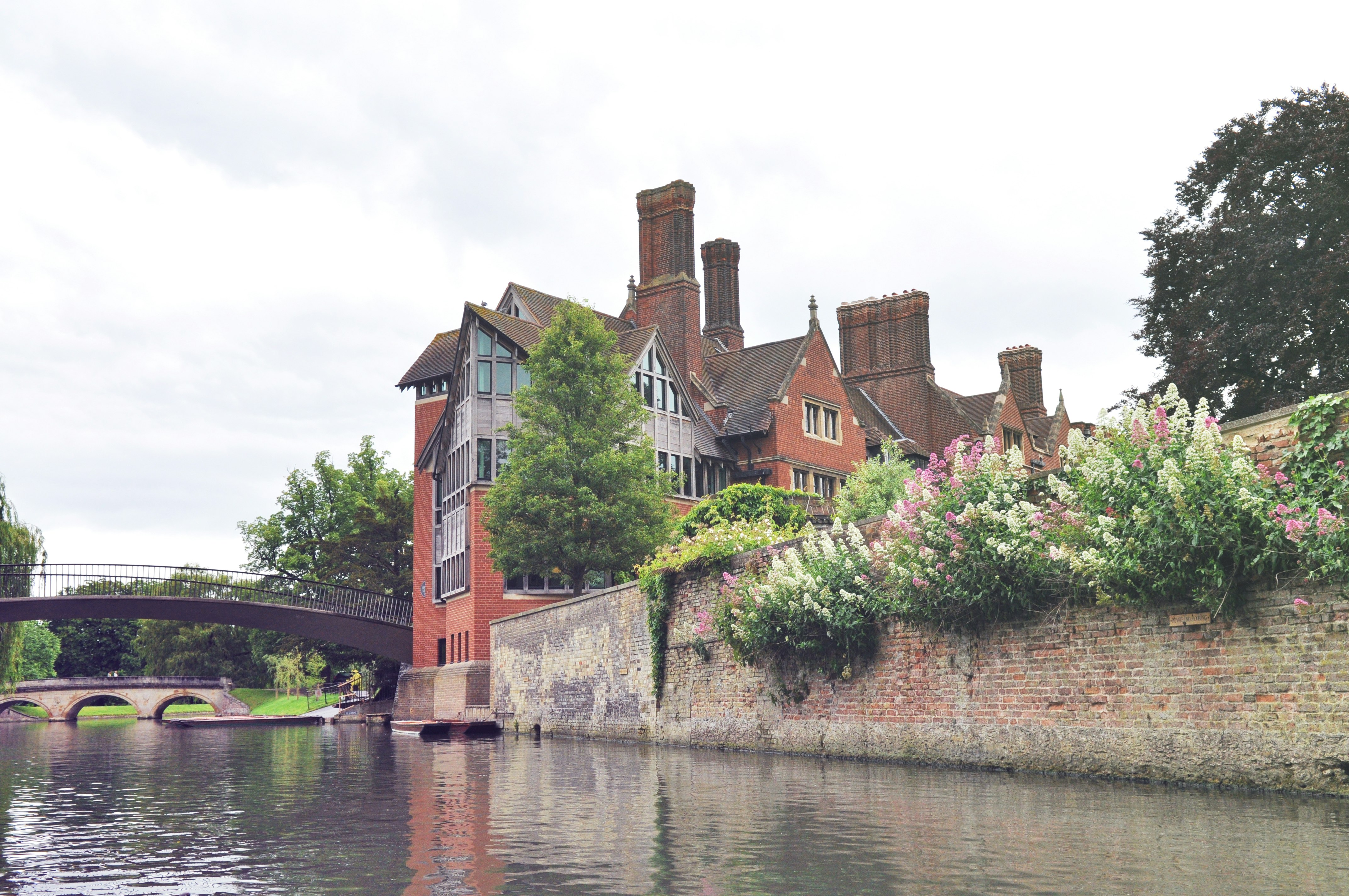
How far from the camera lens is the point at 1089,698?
44.1ft

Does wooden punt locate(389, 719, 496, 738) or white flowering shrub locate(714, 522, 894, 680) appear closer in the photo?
white flowering shrub locate(714, 522, 894, 680)

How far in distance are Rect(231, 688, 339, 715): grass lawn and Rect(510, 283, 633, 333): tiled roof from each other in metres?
32.4

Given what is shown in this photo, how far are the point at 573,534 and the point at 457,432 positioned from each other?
9.22m

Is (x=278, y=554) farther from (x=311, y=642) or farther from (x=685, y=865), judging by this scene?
(x=685, y=865)

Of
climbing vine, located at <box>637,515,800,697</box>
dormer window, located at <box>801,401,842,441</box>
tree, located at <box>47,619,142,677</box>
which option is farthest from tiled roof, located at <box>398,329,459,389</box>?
tree, located at <box>47,619,142,677</box>

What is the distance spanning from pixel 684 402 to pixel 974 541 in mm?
29138

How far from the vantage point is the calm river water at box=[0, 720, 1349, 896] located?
284 inches

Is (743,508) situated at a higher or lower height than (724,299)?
lower

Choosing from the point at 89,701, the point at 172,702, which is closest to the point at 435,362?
the point at 172,702

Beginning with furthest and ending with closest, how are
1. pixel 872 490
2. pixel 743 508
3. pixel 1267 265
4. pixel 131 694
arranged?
pixel 131 694, pixel 743 508, pixel 872 490, pixel 1267 265

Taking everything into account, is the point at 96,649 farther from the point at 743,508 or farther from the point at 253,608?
the point at 743,508

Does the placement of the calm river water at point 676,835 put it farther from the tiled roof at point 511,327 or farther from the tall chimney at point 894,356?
the tall chimney at point 894,356

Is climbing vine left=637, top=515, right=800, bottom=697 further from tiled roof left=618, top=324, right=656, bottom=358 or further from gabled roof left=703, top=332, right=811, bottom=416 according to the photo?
gabled roof left=703, top=332, right=811, bottom=416

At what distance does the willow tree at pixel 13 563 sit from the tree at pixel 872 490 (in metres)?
25.7
